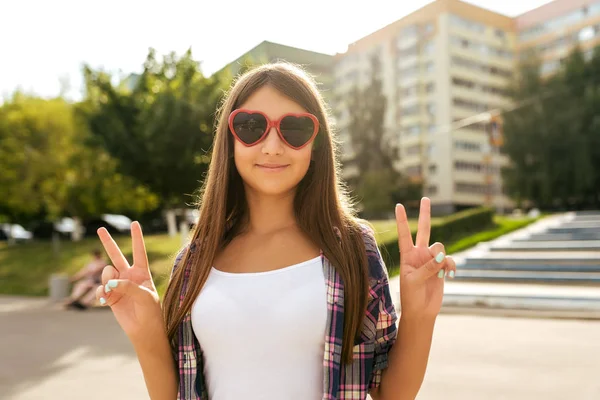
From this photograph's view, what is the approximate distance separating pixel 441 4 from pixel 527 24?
11.8 m

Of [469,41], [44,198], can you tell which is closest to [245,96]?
[44,198]

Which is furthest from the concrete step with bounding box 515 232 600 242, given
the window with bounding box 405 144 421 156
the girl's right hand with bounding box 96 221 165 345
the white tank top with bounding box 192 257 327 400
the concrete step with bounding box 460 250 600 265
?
the window with bounding box 405 144 421 156

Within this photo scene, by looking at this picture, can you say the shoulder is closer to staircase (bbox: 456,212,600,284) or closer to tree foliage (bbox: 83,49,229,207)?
staircase (bbox: 456,212,600,284)

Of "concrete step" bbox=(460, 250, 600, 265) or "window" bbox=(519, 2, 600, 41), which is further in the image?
"window" bbox=(519, 2, 600, 41)

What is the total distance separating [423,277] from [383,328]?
0.20 m

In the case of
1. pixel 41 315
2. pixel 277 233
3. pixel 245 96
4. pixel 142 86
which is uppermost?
pixel 142 86

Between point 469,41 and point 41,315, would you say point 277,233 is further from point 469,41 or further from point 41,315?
point 469,41

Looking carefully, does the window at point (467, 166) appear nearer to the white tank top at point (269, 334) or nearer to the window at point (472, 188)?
the window at point (472, 188)

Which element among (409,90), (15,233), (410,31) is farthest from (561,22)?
(15,233)

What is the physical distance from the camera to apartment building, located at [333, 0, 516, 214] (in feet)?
195

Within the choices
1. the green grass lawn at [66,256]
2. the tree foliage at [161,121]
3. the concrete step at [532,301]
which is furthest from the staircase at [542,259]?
the tree foliage at [161,121]

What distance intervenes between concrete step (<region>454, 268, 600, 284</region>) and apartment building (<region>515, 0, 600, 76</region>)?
162 feet

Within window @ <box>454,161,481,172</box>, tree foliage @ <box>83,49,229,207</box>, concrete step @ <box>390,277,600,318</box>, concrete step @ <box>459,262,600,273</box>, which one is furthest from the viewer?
window @ <box>454,161,481,172</box>

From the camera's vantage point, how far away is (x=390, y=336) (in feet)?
5.99
